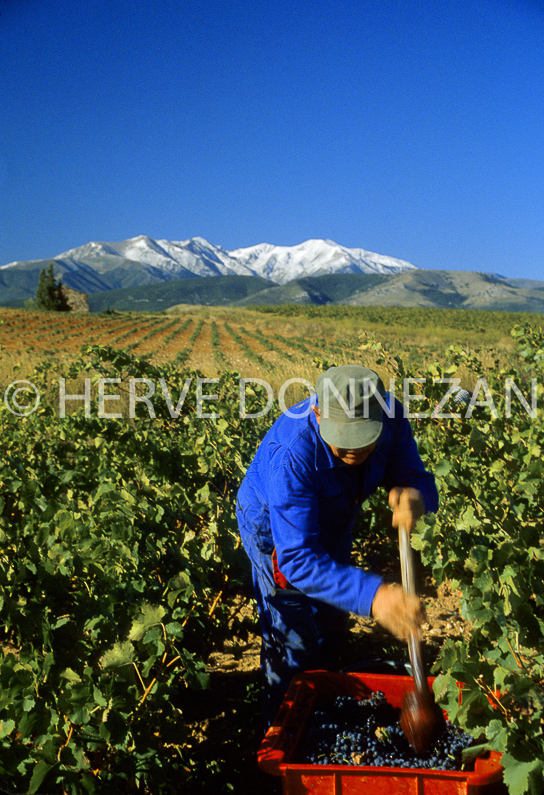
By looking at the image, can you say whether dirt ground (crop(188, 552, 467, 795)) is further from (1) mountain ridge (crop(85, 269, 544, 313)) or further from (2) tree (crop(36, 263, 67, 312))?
(1) mountain ridge (crop(85, 269, 544, 313))

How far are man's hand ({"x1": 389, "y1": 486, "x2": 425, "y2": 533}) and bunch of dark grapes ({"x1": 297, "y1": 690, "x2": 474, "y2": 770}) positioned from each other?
552 millimetres

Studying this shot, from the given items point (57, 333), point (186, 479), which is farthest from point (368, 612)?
point (57, 333)

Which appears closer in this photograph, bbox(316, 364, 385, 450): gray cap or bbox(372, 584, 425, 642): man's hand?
bbox(372, 584, 425, 642): man's hand

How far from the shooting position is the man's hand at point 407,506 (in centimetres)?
189

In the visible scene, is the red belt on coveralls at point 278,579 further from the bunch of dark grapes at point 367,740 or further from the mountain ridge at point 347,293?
the mountain ridge at point 347,293

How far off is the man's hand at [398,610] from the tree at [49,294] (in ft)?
200

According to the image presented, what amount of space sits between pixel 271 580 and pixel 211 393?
2.71 meters

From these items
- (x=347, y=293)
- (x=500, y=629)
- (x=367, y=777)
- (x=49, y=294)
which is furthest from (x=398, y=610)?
(x=347, y=293)

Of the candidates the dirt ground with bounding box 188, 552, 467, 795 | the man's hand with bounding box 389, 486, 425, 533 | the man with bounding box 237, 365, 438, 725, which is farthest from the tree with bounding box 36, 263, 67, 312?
the man's hand with bounding box 389, 486, 425, 533

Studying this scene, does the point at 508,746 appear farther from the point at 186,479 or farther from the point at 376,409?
the point at 186,479

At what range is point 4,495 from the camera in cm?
285

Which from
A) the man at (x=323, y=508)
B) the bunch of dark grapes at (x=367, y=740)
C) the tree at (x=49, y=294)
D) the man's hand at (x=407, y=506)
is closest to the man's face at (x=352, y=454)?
the man at (x=323, y=508)

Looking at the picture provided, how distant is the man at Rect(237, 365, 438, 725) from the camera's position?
160 centimetres

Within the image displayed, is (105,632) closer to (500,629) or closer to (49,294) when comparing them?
(500,629)
